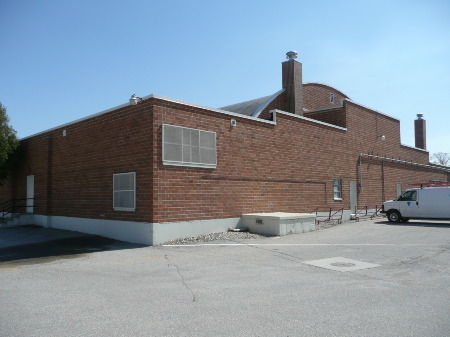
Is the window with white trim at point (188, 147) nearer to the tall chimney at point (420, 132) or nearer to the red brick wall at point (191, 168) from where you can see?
the red brick wall at point (191, 168)

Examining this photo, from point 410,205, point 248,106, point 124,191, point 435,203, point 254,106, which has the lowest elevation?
point 410,205

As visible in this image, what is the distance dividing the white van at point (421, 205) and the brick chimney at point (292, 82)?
7.55 m

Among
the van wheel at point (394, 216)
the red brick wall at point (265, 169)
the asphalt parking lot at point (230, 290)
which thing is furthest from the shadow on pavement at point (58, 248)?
the van wheel at point (394, 216)

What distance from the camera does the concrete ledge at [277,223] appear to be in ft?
48.3

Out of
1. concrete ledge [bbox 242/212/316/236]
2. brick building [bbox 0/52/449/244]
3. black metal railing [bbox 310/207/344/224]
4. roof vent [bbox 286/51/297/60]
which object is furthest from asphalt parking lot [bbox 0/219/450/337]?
roof vent [bbox 286/51/297/60]

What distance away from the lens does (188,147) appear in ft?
45.7

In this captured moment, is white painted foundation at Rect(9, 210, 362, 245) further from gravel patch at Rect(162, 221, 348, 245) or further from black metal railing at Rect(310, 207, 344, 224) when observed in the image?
black metal railing at Rect(310, 207, 344, 224)

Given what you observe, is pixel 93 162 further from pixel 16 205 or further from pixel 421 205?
pixel 421 205

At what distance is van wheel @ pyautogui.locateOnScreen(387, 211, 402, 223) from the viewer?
794 inches

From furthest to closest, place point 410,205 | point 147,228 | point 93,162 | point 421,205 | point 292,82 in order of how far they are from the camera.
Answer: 1. point 292,82
2. point 410,205
3. point 421,205
4. point 93,162
5. point 147,228

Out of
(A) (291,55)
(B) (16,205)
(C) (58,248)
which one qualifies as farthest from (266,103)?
(B) (16,205)

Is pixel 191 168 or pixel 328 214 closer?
pixel 191 168

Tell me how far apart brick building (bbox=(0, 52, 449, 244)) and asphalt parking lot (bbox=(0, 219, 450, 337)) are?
2147 mm

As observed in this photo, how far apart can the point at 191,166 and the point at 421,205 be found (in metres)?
12.6
